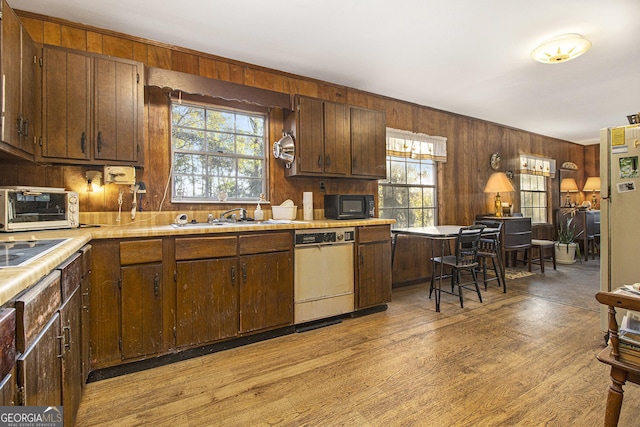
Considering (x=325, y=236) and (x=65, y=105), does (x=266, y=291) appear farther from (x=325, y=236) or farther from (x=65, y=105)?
(x=65, y=105)

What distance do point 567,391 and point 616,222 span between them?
1.37 meters

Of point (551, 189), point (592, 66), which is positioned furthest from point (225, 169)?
point (551, 189)

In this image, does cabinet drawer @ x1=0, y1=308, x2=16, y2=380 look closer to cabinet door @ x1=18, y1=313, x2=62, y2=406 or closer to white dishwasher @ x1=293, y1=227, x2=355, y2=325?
cabinet door @ x1=18, y1=313, x2=62, y2=406

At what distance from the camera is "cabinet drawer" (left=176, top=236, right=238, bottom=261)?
2.25 m

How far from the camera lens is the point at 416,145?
4422mm

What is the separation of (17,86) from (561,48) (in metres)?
4.06

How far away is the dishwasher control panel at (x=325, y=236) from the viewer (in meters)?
2.75

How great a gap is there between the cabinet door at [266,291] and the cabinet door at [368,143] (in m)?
1.43

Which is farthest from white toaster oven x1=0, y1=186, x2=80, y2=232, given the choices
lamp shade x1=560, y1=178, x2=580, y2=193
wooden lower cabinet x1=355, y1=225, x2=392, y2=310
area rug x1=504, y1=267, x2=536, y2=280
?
lamp shade x1=560, y1=178, x2=580, y2=193

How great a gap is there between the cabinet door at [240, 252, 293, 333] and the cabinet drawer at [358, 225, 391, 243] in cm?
80

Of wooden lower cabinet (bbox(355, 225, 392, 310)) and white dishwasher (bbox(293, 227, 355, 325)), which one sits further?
wooden lower cabinet (bbox(355, 225, 392, 310))

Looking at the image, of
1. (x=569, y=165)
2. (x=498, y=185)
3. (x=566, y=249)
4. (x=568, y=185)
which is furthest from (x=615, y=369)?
(x=569, y=165)

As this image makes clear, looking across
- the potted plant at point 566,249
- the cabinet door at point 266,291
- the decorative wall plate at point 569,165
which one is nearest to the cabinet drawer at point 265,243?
the cabinet door at point 266,291

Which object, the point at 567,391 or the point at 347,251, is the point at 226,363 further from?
the point at 567,391
